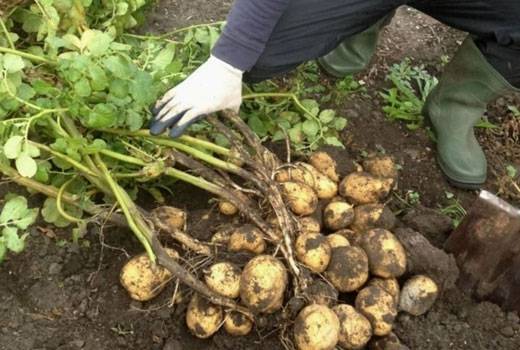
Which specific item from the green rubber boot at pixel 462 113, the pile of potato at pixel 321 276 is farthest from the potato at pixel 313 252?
the green rubber boot at pixel 462 113

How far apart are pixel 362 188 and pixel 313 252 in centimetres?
33

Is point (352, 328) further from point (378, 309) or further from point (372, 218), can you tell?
point (372, 218)

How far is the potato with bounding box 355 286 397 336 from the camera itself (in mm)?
1701

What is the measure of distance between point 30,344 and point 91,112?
0.61 meters

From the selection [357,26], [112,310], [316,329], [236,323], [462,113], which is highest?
[357,26]

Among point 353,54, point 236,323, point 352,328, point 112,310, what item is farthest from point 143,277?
point 353,54

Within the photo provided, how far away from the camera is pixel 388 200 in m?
2.06

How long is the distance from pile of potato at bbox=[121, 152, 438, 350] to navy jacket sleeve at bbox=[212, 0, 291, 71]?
14.0 inches

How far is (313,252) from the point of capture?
5.62ft

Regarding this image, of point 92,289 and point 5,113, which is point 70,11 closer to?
point 5,113

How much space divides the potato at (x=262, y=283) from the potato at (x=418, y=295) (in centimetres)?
38

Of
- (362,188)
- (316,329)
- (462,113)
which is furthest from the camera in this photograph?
(462,113)

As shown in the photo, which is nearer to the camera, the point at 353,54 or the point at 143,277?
the point at 143,277

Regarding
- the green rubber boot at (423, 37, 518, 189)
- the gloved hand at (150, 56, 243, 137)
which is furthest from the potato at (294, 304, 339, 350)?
the green rubber boot at (423, 37, 518, 189)
